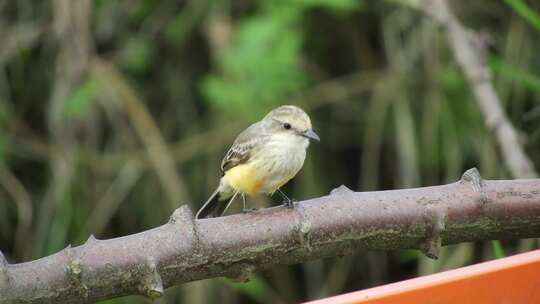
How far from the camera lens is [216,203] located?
11.9ft

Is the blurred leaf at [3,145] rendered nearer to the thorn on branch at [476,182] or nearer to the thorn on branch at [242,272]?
the thorn on branch at [242,272]

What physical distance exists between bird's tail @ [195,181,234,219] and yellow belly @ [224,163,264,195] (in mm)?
88

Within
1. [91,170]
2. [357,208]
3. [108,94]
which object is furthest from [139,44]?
[357,208]

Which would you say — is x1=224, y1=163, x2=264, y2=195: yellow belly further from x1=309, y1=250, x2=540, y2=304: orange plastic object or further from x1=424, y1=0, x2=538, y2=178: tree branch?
x1=309, y1=250, x2=540, y2=304: orange plastic object

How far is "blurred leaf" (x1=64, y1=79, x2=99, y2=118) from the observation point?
4.48 meters

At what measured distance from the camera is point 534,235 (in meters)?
2.48

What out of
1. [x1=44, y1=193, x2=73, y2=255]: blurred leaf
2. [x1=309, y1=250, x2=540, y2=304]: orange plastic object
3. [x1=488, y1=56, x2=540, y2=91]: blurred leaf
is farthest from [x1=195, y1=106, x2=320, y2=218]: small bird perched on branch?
[x1=44, y1=193, x2=73, y2=255]: blurred leaf

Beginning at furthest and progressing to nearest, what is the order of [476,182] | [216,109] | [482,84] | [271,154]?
[216,109] → [482,84] → [271,154] → [476,182]

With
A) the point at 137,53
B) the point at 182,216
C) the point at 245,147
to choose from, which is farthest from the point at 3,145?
the point at 182,216

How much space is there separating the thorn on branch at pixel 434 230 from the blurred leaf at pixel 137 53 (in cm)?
308

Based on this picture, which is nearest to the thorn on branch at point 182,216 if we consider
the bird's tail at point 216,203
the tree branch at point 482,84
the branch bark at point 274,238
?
the branch bark at point 274,238

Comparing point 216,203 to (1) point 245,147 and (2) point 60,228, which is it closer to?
(1) point 245,147

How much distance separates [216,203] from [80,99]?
1251 mm

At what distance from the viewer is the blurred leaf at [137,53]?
16.7ft
